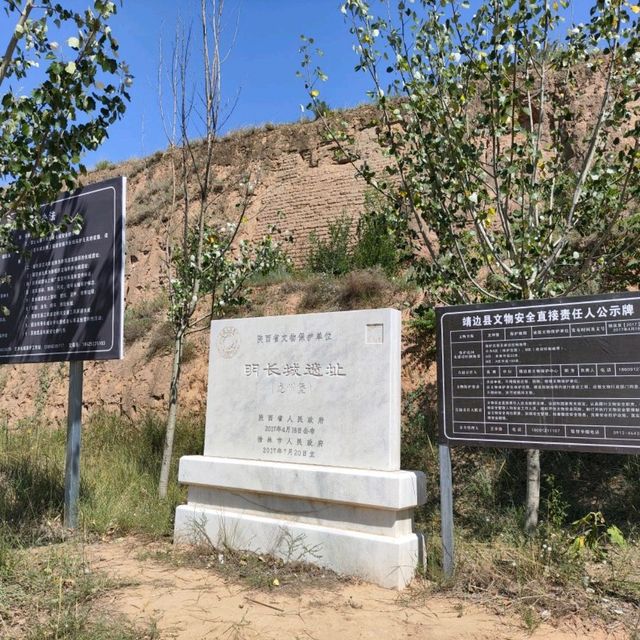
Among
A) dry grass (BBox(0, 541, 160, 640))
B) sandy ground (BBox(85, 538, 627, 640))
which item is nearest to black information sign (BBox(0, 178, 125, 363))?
dry grass (BBox(0, 541, 160, 640))

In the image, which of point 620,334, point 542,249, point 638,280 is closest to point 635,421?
point 620,334

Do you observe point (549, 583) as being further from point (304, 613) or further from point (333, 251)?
point (333, 251)

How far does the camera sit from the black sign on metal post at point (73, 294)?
600 centimetres

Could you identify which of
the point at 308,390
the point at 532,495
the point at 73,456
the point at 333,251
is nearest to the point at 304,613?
the point at 308,390

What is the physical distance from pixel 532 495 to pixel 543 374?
144cm

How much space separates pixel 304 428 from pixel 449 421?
1306 millimetres

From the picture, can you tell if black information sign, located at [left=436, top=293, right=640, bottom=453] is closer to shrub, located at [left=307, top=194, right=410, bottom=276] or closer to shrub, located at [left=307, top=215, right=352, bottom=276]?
shrub, located at [left=307, top=194, right=410, bottom=276]

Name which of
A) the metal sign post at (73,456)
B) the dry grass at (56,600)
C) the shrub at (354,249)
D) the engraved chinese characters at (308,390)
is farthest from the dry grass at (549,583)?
the shrub at (354,249)

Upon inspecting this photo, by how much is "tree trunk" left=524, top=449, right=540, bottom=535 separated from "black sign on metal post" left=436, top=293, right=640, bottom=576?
0.98 m

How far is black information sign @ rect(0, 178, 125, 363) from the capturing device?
5.99 m

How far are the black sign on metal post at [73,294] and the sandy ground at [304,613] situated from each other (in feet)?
6.61

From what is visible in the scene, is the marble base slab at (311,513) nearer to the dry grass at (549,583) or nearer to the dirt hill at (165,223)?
the dry grass at (549,583)

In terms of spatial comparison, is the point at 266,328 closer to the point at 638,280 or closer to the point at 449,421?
the point at 449,421

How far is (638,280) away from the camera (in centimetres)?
718
